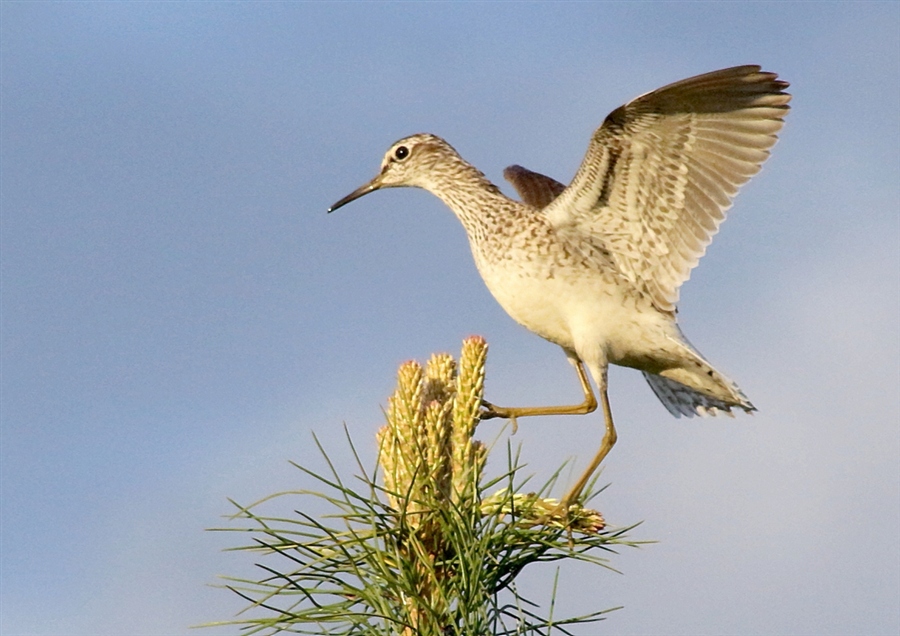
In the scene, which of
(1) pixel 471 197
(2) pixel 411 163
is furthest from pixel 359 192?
(1) pixel 471 197

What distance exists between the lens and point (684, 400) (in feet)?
28.9

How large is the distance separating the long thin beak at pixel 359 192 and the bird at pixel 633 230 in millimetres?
1507

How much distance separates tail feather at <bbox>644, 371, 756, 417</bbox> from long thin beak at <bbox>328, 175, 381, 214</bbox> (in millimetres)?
2558

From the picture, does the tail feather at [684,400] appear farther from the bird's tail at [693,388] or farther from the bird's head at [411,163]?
the bird's head at [411,163]

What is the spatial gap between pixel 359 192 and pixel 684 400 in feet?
9.79

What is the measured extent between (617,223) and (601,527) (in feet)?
12.1

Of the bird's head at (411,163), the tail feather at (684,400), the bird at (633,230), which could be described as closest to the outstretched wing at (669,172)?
the bird at (633,230)

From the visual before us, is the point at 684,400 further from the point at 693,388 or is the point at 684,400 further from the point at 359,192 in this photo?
the point at 359,192

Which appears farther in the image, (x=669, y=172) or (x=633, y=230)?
(x=633, y=230)

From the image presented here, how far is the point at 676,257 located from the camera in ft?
25.3

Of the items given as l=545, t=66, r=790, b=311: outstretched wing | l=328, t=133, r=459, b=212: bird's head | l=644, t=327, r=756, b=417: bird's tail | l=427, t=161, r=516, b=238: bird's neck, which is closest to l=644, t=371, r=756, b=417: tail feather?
l=644, t=327, r=756, b=417: bird's tail

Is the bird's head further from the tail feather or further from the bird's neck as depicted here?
the tail feather

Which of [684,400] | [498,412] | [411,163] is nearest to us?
[498,412]

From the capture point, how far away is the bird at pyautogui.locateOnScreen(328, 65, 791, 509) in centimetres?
731
